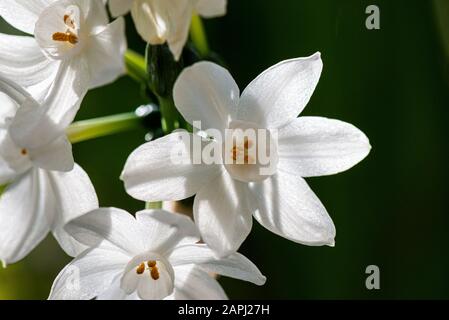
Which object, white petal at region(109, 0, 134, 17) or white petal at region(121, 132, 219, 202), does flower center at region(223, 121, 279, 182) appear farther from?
white petal at region(109, 0, 134, 17)

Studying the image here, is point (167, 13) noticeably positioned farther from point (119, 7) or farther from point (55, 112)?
point (55, 112)

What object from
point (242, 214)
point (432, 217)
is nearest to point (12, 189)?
point (242, 214)

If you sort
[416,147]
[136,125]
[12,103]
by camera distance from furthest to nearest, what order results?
[416,147] < [136,125] < [12,103]

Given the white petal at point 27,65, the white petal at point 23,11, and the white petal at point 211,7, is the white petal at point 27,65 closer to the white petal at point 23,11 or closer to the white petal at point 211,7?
the white petal at point 23,11

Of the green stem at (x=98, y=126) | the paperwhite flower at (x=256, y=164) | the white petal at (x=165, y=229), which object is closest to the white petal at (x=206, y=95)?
the paperwhite flower at (x=256, y=164)

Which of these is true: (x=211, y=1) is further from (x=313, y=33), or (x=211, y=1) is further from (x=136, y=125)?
(x=313, y=33)

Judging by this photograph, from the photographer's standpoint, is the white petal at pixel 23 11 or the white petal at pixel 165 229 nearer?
the white petal at pixel 165 229
